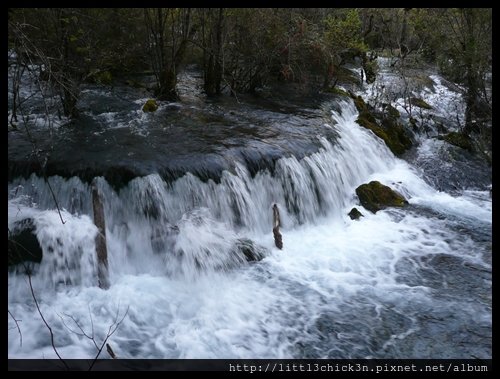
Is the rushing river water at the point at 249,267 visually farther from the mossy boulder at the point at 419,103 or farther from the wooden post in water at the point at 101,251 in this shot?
the mossy boulder at the point at 419,103

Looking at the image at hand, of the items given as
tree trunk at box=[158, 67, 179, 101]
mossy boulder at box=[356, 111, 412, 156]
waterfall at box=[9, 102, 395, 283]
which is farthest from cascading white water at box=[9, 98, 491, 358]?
tree trunk at box=[158, 67, 179, 101]

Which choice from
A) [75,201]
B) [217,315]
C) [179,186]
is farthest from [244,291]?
[75,201]

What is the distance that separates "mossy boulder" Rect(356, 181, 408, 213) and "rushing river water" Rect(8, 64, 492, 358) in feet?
0.85

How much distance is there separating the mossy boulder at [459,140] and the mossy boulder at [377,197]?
3838mm

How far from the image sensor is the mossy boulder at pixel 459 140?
1184 centimetres

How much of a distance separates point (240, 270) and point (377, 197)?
3.81 metres

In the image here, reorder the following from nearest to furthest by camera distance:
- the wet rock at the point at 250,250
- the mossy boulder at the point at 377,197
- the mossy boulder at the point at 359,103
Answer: the wet rock at the point at 250,250 < the mossy boulder at the point at 377,197 < the mossy boulder at the point at 359,103

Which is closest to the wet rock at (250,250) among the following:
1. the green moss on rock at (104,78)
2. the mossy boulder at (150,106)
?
the mossy boulder at (150,106)

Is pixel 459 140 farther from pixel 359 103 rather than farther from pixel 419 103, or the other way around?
pixel 359 103

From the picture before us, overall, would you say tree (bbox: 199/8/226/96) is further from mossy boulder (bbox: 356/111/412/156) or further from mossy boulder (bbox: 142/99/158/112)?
mossy boulder (bbox: 356/111/412/156)

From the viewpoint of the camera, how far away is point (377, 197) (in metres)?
9.17

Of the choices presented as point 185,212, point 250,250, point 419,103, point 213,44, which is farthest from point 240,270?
point 419,103

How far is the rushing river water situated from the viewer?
17.9 feet

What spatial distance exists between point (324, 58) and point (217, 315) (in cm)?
970
